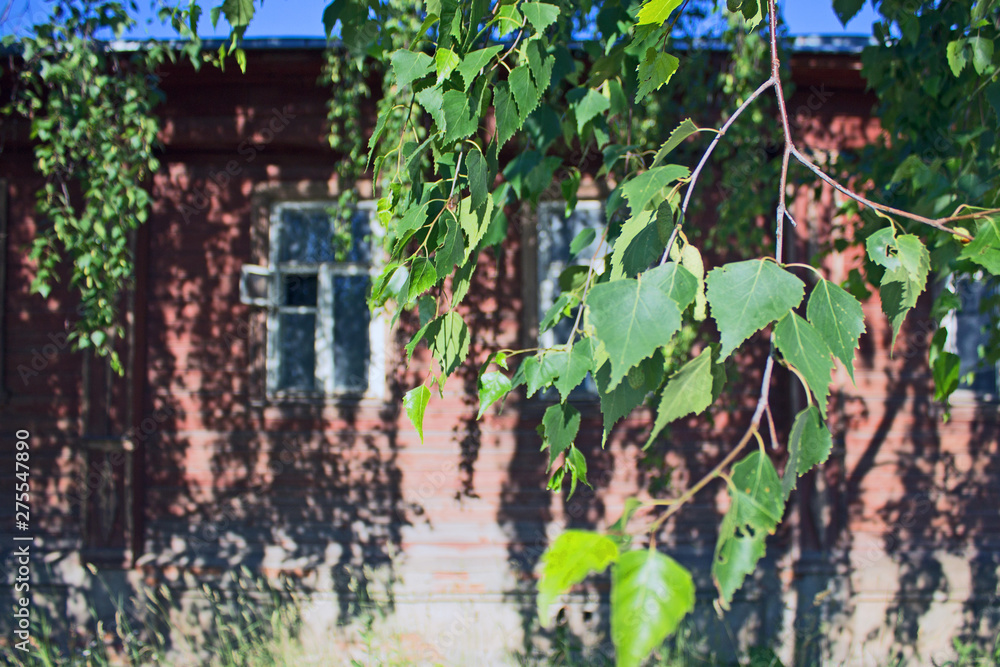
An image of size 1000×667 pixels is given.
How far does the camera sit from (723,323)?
0.75 metres

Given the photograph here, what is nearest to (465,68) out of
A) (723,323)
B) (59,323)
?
(723,323)

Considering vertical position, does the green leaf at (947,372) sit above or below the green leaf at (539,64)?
below

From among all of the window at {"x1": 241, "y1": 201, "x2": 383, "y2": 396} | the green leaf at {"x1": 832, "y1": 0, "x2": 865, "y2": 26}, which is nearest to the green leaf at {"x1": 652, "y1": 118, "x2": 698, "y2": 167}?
the green leaf at {"x1": 832, "y1": 0, "x2": 865, "y2": 26}

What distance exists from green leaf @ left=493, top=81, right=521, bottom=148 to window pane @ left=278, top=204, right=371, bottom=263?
3782 millimetres

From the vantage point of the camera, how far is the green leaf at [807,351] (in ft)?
2.36

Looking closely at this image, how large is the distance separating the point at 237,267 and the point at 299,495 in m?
1.78

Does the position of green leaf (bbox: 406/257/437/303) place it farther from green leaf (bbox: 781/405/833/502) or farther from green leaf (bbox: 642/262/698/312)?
green leaf (bbox: 781/405/833/502)

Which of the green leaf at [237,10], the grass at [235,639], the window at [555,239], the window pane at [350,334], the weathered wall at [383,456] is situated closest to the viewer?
the green leaf at [237,10]

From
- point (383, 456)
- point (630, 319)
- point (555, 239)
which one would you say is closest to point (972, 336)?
point (555, 239)

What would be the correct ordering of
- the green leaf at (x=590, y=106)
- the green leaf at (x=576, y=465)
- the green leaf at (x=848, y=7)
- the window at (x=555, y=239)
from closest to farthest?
the green leaf at (x=576, y=465) → the green leaf at (x=590, y=106) → the green leaf at (x=848, y=7) → the window at (x=555, y=239)

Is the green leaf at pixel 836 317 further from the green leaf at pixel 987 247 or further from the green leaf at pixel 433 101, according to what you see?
the green leaf at pixel 433 101

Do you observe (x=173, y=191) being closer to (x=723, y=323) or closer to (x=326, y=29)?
(x=326, y=29)

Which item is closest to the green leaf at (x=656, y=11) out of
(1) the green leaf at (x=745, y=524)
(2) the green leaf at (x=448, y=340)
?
(2) the green leaf at (x=448, y=340)

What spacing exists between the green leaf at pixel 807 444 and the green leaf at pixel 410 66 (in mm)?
883
